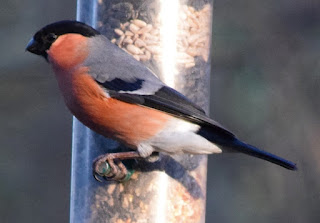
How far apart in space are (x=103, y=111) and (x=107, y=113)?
0.02 meters

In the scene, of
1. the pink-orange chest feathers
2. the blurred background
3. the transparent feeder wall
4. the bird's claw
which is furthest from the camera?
the blurred background

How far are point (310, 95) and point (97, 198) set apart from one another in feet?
13.5

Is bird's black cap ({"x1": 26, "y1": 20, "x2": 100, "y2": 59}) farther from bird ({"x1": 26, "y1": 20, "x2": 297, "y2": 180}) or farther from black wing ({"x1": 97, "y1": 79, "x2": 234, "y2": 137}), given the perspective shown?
black wing ({"x1": 97, "y1": 79, "x2": 234, "y2": 137})

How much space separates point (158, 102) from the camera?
17.9 feet

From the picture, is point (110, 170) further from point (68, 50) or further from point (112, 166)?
point (68, 50)

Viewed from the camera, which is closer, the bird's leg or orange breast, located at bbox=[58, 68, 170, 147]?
orange breast, located at bbox=[58, 68, 170, 147]

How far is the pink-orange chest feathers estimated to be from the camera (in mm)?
5395

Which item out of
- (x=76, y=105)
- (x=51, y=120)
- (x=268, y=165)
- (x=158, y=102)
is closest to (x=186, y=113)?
(x=158, y=102)

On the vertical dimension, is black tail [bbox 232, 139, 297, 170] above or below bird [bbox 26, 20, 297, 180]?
below

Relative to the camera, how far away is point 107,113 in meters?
5.40

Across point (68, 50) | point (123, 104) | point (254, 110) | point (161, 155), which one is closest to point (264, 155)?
point (161, 155)

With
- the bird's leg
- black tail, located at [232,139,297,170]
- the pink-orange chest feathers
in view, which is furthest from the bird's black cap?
black tail, located at [232,139,297,170]

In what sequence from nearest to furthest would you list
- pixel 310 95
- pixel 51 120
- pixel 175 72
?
pixel 175 72
pixel 310 95
pixel 51 120

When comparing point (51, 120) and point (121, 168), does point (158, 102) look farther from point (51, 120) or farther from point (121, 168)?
point (51, 120)
